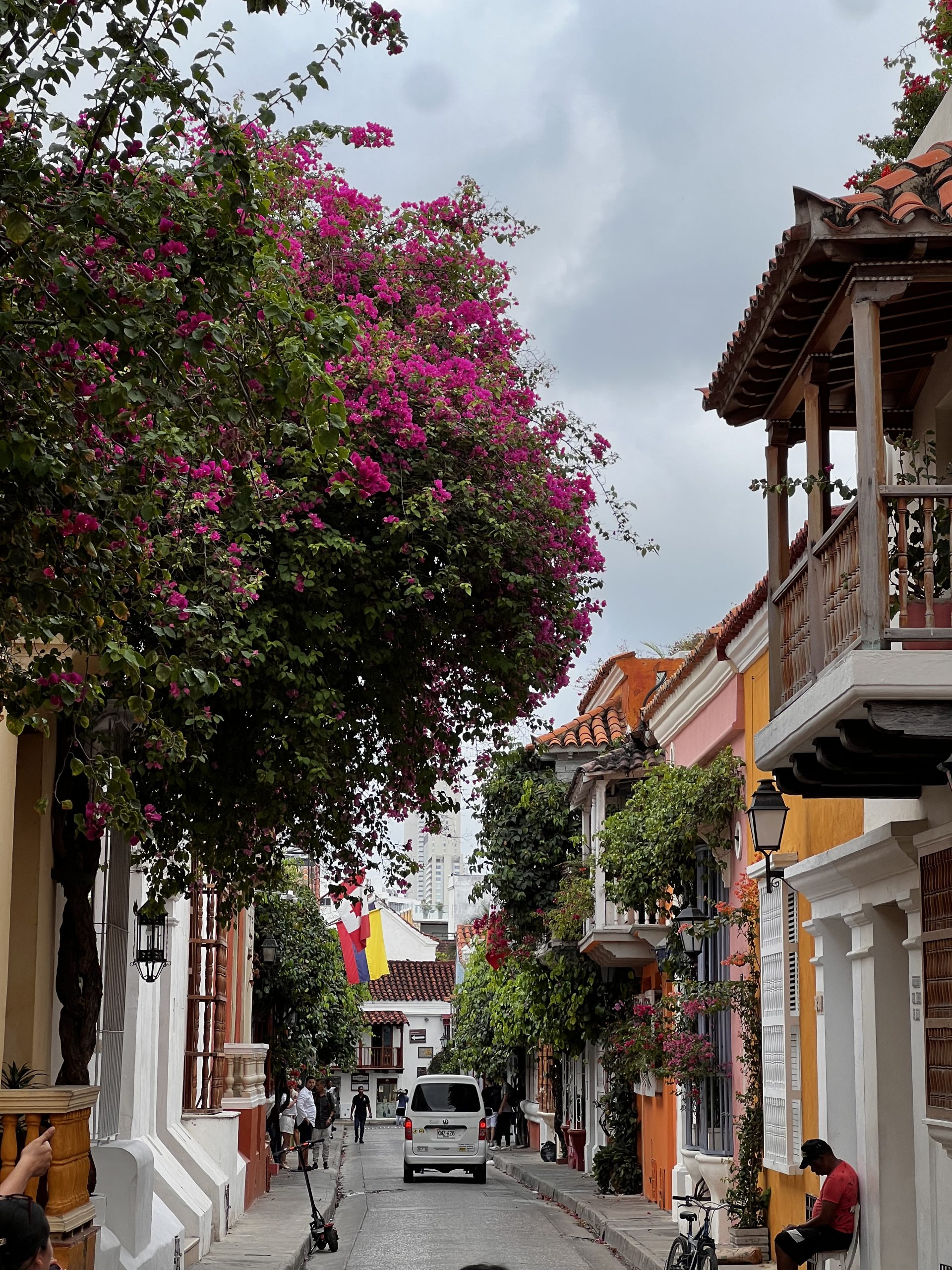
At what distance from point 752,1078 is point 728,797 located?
295 cm

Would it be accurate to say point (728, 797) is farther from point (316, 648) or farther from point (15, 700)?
point (15, 700)

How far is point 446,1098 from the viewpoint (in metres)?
31.3

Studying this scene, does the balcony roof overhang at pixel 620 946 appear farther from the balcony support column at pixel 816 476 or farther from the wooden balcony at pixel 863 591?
the balcony support column at pixel 816 476

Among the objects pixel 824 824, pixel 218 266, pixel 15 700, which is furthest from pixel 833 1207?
pixel 218 266

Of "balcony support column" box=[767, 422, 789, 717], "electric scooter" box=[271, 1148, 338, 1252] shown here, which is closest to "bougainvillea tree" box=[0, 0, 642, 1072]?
"balcony support column" box=[767, 422, 789, 717]

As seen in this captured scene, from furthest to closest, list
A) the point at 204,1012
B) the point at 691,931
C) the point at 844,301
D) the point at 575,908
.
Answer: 1. the point at 575,908
2. the point at 204,1012
3. the point at 691,931
4. the point at 844,301

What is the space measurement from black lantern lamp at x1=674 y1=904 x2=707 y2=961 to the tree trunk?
7597 millimetres

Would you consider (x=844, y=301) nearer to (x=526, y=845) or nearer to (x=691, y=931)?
(x=691, y=931)

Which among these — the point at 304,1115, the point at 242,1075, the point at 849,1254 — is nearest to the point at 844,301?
the point at 849,1254

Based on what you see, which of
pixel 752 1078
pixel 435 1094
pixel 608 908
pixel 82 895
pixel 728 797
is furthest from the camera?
pixel 435 1094

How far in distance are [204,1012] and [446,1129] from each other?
10836 mm

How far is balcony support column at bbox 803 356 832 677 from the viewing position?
9156 millimetres

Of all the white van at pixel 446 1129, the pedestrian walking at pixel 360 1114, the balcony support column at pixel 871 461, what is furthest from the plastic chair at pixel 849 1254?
the pedestrian walking at pixel 360 1114

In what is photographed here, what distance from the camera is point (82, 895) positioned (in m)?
11.4
